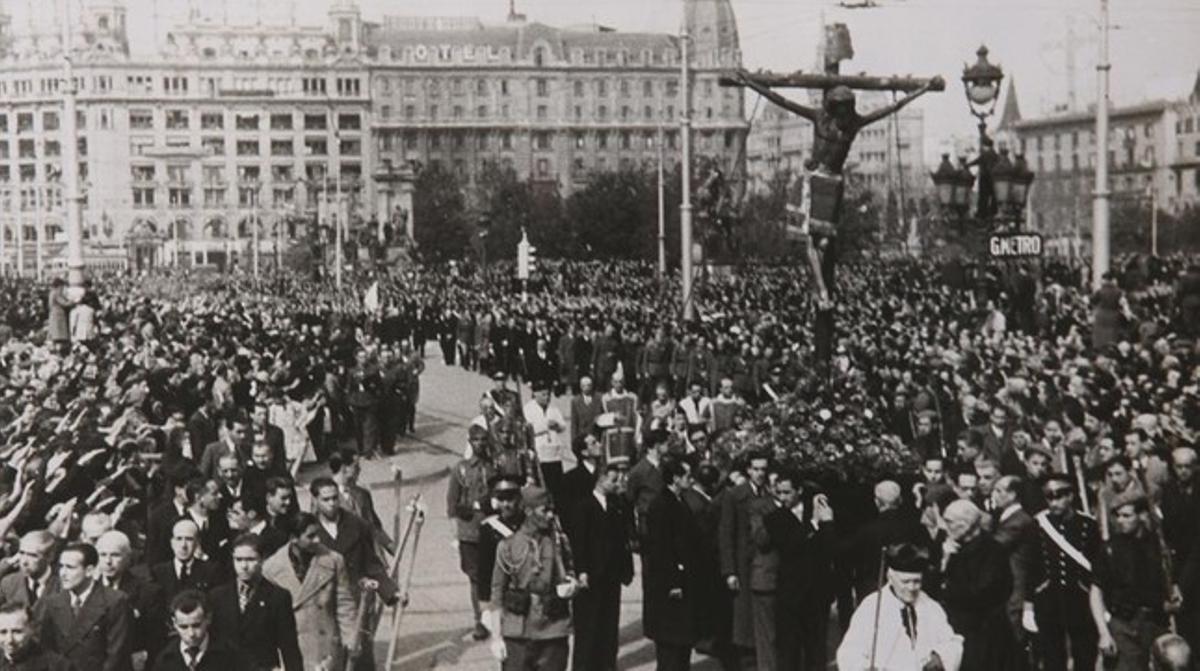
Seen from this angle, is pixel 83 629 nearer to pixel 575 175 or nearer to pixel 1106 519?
pixel 1106 519

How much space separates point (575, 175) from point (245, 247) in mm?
31375

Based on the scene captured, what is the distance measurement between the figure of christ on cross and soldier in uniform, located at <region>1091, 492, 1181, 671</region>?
5.09 metres

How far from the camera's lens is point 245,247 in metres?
59.4

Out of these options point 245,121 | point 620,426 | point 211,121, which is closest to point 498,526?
point 620,426

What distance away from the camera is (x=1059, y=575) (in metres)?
9.32

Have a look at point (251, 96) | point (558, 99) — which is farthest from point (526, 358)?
point (558, 99)

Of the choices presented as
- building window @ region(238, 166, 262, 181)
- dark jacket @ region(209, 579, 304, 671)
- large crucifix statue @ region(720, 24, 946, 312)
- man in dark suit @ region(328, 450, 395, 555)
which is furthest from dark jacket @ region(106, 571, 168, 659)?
building window @ region(238, 166, 262, 181)

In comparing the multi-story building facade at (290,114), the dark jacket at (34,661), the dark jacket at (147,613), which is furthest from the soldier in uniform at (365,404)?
the dark jacket at (34,661)

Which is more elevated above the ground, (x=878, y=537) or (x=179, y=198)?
(x=179, y=198)

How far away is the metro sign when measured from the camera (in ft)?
57.8

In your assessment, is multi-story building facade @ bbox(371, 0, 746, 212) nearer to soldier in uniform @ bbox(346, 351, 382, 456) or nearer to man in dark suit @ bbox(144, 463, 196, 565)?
soldier in uniform @ bbox(346, 351, 382, 456)

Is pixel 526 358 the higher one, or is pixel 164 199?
pixel 164 199

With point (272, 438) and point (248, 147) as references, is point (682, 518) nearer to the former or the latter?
point (272, 438)

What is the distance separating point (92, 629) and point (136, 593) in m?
0.41
